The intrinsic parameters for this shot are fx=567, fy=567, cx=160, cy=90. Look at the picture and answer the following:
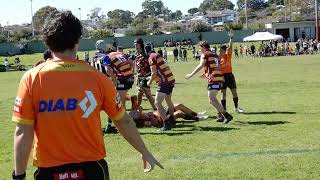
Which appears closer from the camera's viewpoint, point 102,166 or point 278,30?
point 102,166

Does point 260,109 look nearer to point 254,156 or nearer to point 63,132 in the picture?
point 254,156

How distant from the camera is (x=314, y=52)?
203 ft

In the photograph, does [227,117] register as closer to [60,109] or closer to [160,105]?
[160,105]

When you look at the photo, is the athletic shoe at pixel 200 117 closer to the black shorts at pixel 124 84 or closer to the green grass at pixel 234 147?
the green grass at pixel 234 147

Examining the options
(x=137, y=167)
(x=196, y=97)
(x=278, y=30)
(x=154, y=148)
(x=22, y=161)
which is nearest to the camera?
(x=22, y=161)

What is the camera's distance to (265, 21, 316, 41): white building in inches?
3684

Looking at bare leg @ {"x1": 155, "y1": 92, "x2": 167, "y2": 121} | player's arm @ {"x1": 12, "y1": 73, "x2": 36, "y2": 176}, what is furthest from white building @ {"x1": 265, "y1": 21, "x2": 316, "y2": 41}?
player's arm @ {"x1": 12, "y1": 73, "x2": 36, "y2": 176}

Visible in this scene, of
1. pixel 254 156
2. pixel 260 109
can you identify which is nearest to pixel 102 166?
pixel 254 156

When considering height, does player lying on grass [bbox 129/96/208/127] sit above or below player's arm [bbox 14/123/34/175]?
below

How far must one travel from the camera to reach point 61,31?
3844 millimetres

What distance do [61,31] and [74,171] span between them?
0.96 m

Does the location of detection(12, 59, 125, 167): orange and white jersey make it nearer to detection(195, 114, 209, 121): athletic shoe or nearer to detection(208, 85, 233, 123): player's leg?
detection(208, 85, 233, 123): player's leg

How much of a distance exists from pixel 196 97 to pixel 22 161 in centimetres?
1668

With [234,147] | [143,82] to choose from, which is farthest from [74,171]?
[143,82]
